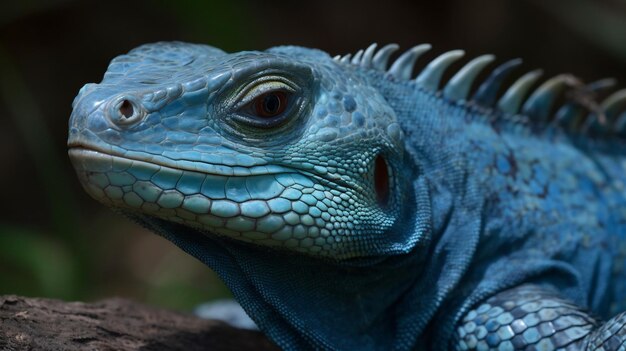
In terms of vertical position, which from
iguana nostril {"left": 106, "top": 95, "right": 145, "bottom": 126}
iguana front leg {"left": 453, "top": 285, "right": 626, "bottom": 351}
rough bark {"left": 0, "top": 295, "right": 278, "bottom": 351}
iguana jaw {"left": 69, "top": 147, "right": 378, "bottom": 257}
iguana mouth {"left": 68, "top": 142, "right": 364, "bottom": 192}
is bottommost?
rough bark {"left": 0, "top": 295, "right": 278, "bottom": 351}

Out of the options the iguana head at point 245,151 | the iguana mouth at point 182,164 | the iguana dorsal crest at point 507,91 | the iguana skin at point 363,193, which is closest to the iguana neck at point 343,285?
the iguana skin at point 363,193

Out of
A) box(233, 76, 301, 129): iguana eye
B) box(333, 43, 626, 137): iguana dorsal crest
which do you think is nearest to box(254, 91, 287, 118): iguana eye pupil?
box(233, 76, 301, 129): iguana eye

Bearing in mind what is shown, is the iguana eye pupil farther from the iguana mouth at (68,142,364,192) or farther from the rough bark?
the rough bark

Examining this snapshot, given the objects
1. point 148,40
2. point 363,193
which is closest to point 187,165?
point 363,193

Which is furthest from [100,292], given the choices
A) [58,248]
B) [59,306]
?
[59,306]

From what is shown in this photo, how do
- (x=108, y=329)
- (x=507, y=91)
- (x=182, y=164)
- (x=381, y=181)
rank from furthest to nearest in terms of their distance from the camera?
1. (x=507, y=91)
2. (x=108, y=329)
3. (x=381, y=181)
4. (x=182, y=164)

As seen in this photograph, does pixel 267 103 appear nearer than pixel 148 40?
Yes

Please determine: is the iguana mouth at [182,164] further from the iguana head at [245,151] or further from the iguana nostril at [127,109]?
the iguana nostril at [127,109]

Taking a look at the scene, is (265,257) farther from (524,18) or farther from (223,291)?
(524,18)

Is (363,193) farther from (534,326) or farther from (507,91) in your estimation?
(507,91)
